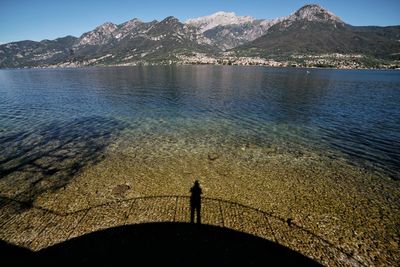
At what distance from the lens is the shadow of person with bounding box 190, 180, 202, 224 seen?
15.0m

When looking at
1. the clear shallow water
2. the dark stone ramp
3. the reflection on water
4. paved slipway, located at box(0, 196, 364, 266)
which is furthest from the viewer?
the clear shallow water

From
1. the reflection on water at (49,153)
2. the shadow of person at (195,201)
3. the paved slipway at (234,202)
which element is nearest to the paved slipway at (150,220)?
the paved slipway at (234,202)

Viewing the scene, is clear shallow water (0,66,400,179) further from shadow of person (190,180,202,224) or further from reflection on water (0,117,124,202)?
shadow of person (190,180,202,224)

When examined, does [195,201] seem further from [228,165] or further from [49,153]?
[49,153]

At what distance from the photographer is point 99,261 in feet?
37.7

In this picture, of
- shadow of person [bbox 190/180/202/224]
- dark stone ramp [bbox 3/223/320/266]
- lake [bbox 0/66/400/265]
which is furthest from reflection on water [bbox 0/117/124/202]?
shadow of person [bbox 190/180/202/224]

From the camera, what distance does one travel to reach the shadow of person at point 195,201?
1501 cm

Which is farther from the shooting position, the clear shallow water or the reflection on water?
the clear shallow water

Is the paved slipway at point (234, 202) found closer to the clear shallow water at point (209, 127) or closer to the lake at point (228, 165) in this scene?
the lake at point (228, 165)

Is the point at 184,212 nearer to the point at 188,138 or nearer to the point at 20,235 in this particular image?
the point at 20,235

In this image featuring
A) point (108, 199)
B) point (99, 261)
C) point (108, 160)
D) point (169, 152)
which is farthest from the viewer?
point (169, 152)

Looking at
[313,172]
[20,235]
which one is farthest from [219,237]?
[313,172]

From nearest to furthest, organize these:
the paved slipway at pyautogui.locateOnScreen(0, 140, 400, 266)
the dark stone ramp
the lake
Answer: the dark stone ramp → the paved slipway at pyautogui.locateOnScreen(0, 140, 400, 266) → the lake

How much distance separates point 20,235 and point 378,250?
20.4 metres
